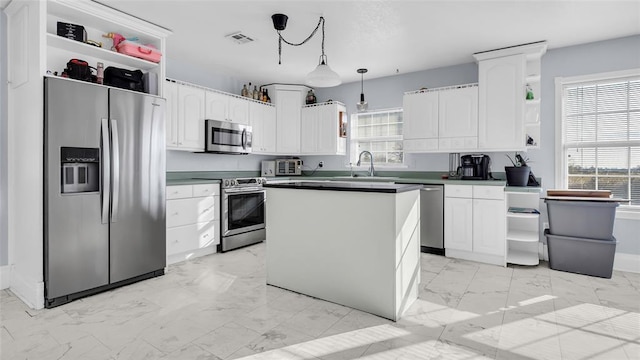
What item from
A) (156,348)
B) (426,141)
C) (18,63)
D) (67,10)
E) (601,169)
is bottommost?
(156,348)

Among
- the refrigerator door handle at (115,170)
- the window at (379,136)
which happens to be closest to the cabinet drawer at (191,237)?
the refrigerator door handle at (115,170)

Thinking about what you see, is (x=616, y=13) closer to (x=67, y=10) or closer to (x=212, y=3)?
(x=212, y=3)

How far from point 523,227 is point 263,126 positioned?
3.91m

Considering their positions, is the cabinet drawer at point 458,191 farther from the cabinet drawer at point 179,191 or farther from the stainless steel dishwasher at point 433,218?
the cabinet drawer at point 179,191

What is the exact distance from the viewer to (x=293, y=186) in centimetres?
282

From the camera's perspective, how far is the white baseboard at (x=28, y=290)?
8.49ft

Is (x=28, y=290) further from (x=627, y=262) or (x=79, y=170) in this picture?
(x=627, y=262)

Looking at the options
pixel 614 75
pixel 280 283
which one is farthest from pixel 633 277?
pixel 280 283

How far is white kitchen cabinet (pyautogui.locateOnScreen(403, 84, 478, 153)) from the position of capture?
419 centimetres

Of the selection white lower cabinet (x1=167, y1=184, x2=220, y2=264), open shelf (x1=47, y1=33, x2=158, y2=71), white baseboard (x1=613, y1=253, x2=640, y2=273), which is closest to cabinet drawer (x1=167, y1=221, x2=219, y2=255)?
white lower cabinet (x1=167, y1=184, x2=220, y2=264)

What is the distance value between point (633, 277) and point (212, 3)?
4874 millimetres

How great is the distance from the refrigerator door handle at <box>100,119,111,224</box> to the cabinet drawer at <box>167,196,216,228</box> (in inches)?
34.0

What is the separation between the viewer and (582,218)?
3465 millimetres

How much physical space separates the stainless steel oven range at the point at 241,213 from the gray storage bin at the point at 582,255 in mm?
3594
